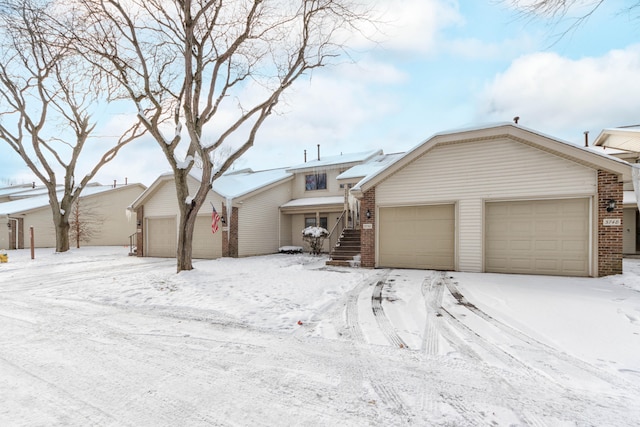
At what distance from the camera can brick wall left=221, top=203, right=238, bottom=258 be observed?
13.8 m

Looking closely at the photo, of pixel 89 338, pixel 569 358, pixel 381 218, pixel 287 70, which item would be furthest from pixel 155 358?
pixel 287 70

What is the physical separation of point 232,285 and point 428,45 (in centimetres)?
905

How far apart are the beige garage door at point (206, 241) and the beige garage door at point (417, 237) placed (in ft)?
27.1

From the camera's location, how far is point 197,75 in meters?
9.22

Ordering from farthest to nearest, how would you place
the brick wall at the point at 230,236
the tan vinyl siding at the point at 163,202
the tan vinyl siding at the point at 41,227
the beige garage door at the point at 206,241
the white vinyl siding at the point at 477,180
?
1. the tan vinyl siding at the point at 41,227
2. the tan vinyl siding at the point at 163,202
3. the beige garage door at the point at 206,241
4. the brick wall at the point at 230,236
5. the white vinyl siding at the point at 477,180

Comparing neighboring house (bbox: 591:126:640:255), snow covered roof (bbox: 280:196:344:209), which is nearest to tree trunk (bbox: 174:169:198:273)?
snow covered roof (bbox: 280:196:344:209)

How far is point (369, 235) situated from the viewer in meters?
10.4

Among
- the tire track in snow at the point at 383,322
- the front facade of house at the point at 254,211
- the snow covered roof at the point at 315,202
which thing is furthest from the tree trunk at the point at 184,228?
the snow covered roof at the point at 315,202

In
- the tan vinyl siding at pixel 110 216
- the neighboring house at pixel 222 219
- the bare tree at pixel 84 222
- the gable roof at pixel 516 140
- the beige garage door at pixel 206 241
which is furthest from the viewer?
the tan vinyl siding at pixel 110 216

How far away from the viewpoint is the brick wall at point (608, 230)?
7.65 metres

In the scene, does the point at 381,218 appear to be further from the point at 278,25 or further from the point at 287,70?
the point at 278,25

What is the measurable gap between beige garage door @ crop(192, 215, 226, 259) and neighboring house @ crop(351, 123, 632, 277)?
304 inches

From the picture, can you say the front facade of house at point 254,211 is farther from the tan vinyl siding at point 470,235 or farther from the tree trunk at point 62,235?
the tan vinyl siding at point 470,235

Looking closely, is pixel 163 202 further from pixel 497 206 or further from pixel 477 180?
pixel 497 206
